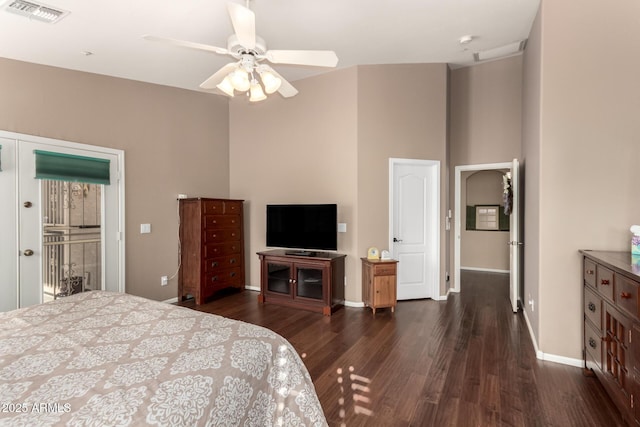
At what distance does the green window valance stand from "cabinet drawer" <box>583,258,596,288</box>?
5.15m

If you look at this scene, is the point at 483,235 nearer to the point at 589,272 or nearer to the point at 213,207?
the point at 589,272

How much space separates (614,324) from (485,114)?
3850 millimetres

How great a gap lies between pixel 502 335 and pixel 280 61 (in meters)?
3.51

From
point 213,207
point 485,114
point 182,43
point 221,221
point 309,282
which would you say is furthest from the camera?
point 485,114

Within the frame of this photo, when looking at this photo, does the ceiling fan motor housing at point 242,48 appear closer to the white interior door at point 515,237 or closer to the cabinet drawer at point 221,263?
the cabinet drawer at point 221,263

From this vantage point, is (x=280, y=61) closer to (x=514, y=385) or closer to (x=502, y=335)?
(x=514, y=385)

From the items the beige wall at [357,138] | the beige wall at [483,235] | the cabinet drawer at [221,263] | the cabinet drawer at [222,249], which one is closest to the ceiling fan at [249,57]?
the beige wall at [357,138]

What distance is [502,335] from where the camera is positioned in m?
3.40

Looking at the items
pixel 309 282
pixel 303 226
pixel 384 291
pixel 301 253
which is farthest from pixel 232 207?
pixel 384 291

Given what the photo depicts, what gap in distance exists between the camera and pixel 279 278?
4574 mm

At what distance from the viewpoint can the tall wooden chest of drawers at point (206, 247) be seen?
4.57 m

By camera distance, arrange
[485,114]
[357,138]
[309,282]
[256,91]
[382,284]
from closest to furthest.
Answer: [256,91] → [382,284] → [309,282] → [357,138] → [485,114]

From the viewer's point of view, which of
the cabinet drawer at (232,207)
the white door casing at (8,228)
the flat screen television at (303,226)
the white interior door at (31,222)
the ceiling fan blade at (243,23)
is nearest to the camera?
the ceiling fan blade at (243,23)

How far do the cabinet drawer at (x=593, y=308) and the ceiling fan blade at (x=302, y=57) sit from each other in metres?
2.68
